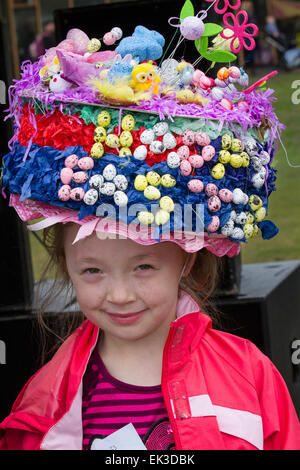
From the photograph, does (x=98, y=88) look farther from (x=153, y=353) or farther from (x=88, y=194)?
(x=153, y=353)

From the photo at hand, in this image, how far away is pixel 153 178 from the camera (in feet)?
4.27

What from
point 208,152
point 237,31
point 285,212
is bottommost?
point 208,152

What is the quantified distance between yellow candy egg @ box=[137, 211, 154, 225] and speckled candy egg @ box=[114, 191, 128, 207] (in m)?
0.04

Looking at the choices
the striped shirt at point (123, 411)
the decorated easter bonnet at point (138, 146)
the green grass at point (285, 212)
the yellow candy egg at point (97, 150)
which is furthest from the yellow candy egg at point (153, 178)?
the green grass at point (285, 212)

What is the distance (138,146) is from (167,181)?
0.30 ft

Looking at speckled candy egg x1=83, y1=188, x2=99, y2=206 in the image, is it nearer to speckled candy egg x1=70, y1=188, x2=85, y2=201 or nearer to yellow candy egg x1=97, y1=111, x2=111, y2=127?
speckled candy egg x1=70, y1=188, x2=85, y2=201

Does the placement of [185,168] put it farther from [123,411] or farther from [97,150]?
[123,411]

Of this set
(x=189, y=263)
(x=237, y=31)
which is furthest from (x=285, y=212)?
(x=237, y=31)

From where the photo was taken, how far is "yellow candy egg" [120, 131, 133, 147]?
130cm

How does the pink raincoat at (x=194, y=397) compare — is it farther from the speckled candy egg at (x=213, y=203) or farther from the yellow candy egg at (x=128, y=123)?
the yellow candy egg at (x=128, y=123)

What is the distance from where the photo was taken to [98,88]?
132 centimetres

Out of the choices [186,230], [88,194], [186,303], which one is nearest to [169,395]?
[186,303]

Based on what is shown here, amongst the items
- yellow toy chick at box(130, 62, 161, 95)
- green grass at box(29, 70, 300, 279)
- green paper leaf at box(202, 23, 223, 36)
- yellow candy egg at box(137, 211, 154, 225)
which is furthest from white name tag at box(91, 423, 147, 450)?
green grass at box(29, 70, 300, 279)
